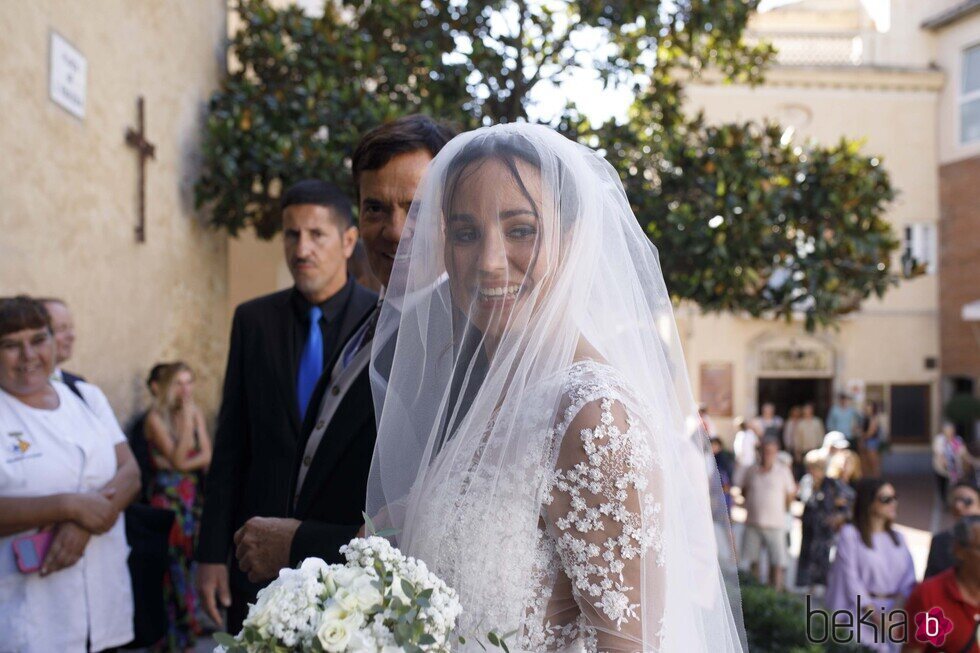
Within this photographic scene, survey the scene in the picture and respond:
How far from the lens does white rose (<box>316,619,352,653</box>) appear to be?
A: 1.38 m

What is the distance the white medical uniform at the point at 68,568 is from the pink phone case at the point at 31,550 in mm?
27

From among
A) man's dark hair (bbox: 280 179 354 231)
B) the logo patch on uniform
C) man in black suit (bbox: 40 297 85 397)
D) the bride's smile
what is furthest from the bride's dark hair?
→ man in black suit (bbox: 40 297 85 397)

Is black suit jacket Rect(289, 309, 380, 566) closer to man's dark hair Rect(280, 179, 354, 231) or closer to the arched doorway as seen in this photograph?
man's dark hair Rect(280, 179, 354, 231)

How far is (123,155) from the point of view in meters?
5.48

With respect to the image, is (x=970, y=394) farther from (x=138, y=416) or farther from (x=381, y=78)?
(x=138, y=416)

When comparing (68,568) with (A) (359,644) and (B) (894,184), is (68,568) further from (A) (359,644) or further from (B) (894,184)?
(B) (894,184)

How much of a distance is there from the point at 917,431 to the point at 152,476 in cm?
2002

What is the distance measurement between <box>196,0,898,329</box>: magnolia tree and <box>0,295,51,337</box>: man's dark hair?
330cm

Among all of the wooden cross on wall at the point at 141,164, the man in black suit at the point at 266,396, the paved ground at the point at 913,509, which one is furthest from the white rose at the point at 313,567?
the paved ground at the point at 913,509

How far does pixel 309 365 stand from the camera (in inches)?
126

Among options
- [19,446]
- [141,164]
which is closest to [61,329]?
[19,446]

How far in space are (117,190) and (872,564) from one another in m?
5.25

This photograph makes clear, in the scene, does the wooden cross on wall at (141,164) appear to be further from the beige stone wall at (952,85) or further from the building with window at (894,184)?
the beige stone wall at (952,85)

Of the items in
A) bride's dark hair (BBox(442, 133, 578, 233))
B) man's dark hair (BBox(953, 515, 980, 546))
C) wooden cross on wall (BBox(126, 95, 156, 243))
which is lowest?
man's dark hair (BBox(953, 515, 980, 546))
